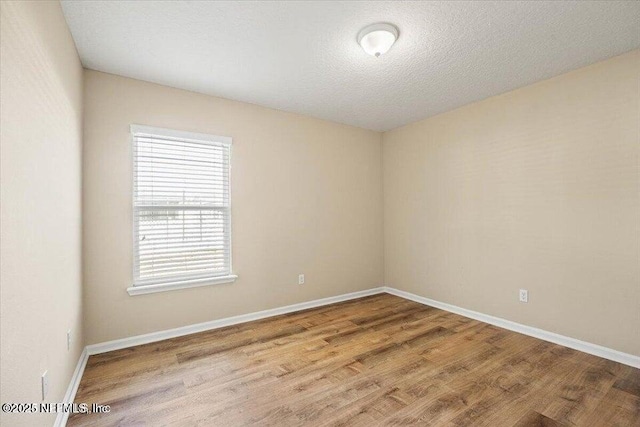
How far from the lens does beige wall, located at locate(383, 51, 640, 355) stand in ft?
8.04

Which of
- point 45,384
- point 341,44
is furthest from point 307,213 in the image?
point 45,384

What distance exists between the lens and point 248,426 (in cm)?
171

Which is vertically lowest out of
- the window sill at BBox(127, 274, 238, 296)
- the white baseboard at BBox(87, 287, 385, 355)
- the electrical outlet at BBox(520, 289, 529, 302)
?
the white baseboard at BBox(87, 287, 385, 355)

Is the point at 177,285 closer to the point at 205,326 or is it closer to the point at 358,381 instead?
the point at 205,326

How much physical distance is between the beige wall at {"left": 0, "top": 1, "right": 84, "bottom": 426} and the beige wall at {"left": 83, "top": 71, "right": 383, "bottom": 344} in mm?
509

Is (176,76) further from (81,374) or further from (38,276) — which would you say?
(81,374)

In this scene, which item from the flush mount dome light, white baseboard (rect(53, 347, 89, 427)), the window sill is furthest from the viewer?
the window sill

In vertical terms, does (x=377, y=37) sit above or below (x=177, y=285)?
above

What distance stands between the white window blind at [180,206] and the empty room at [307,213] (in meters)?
0.02

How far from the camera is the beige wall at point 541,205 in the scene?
8.04ft

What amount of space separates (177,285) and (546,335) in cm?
374

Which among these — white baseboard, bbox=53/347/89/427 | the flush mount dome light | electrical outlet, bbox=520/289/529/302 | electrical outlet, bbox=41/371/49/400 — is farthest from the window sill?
electrical outlet, bbox=520/289/529/302

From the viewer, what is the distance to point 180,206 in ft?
9.93

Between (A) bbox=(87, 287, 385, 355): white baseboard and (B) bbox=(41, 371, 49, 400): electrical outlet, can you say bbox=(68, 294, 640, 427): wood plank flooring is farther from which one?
(B) bbox=(41, 371, 49, 400): electrical outlet
